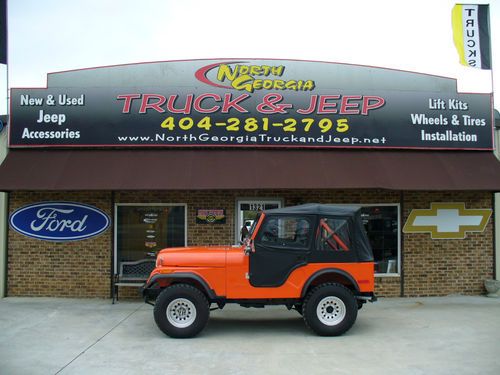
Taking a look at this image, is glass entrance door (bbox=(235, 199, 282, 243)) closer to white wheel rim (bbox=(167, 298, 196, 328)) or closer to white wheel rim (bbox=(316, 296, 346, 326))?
white wheel rim (bbox=(167, 298, 196, 328))

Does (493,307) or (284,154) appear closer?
(493,307)

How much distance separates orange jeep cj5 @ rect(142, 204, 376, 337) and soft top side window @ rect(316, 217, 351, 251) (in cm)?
2

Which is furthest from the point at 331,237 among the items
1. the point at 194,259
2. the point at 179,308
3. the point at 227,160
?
the point at 227,160

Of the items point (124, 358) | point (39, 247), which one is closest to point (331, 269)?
point (124, 358)

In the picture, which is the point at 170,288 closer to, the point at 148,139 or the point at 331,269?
the point at 331,269

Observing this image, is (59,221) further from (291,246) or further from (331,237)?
(331,237)

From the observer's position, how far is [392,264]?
11398 millimetres

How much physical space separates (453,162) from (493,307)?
3.17m

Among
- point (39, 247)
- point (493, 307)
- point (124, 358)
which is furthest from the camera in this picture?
point (39, 247)

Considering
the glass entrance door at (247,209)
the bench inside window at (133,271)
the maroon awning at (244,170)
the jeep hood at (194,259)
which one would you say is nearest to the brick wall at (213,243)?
the glass entrance door at (247,209)

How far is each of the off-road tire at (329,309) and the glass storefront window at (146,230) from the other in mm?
4106

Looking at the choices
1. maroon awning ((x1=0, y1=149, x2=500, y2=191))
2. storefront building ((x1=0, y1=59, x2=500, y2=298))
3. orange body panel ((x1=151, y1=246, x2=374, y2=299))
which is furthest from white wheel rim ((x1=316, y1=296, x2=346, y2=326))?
storefront building ((x1=0, y1=59, x2=500, y2=298))

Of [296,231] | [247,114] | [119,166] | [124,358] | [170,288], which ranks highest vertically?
[247,114]

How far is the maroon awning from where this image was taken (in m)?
10.3
